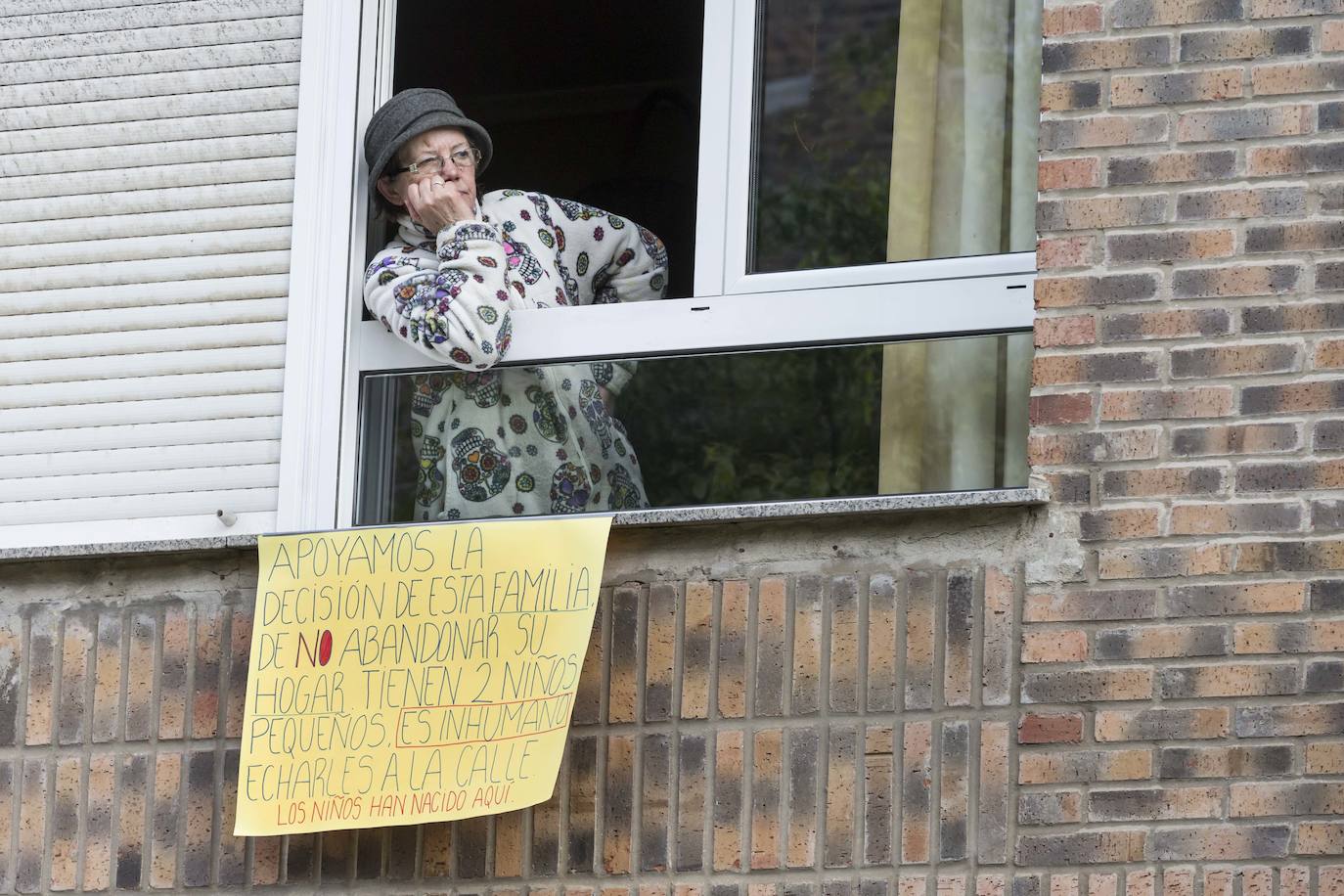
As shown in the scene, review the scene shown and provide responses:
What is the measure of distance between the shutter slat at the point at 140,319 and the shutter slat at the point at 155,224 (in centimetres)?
8

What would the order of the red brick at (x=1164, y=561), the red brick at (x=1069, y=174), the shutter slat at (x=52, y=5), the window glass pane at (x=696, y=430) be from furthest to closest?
1. the shutter slat at (x=52, y=5)
2. the window glass pane at (x=696, y=430)
3. the red brick at (x=1069, y=174)
4. the red brick at (x=1164, y=561)

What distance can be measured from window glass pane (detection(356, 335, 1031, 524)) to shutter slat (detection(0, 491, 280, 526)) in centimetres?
23

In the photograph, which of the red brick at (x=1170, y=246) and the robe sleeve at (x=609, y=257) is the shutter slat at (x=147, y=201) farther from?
the red brick at (x=1170, y=246)

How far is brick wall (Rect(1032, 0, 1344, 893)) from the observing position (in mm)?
4094

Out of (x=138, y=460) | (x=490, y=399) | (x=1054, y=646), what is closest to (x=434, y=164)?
(x=490, y=399)

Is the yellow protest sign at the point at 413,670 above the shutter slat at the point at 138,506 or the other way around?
the other way around

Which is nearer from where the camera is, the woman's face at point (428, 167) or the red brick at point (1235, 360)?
the red brick at point (1235, 360)

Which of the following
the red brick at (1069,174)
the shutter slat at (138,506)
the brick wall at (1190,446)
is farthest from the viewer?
the shutter slat at (138,506)

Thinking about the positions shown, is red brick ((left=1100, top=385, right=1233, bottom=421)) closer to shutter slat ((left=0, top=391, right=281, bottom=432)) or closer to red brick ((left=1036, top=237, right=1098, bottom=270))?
red brick ((left=1036, top=237, right=1098, bottom=270))

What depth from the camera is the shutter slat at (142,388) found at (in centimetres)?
496

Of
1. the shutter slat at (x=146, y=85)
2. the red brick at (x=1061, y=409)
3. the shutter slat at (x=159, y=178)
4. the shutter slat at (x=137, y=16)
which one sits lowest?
the red brick at (x=1061, y=409)

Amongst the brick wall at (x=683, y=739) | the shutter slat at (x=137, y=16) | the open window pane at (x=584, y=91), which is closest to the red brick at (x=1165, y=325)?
the brick wall at (x=683, y=739)

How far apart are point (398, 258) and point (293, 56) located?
53 centimetres

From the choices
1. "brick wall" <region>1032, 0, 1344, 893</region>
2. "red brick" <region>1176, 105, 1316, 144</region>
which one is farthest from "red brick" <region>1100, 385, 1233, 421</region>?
"red brick" <region>1176, 105, 1316, 144</region>
